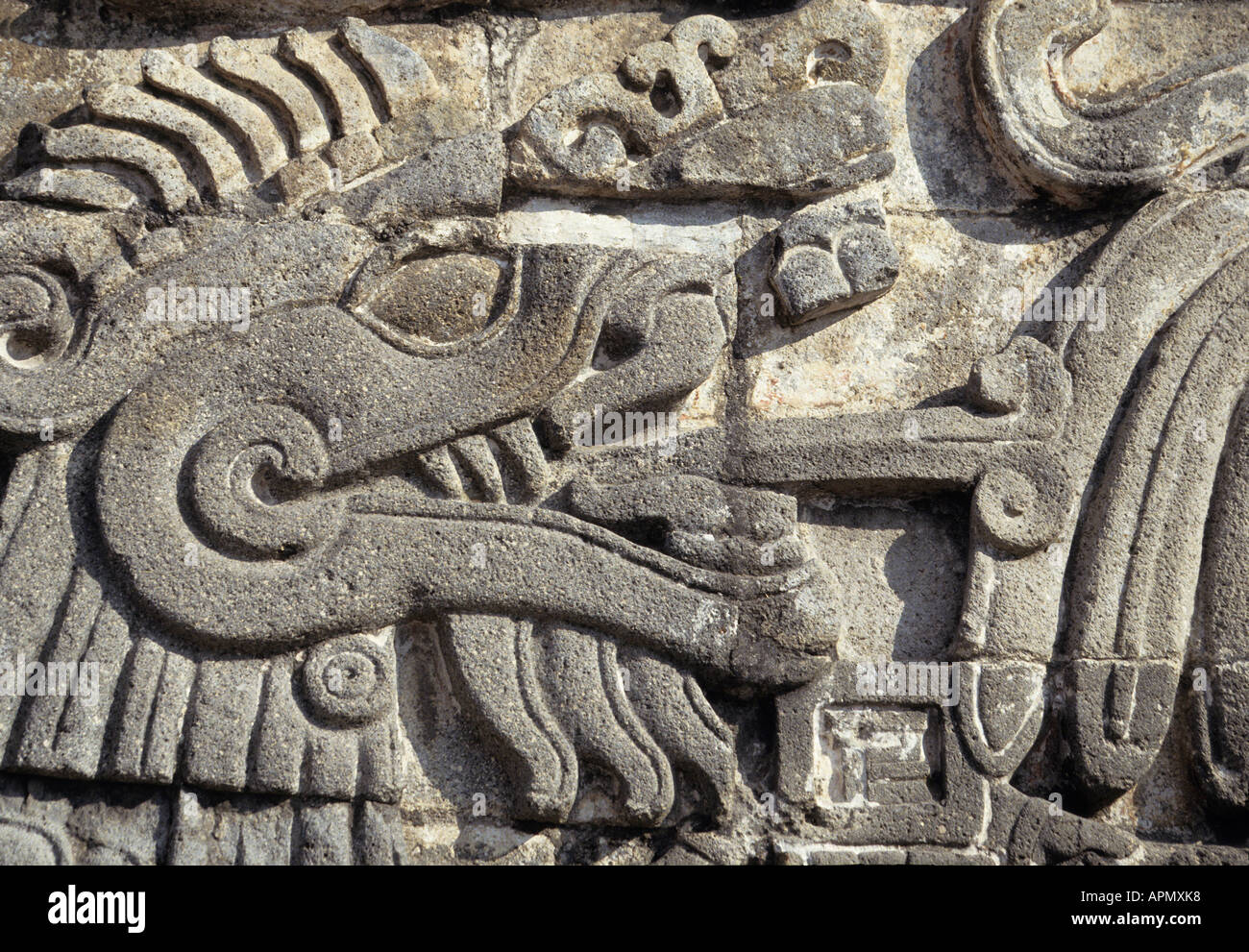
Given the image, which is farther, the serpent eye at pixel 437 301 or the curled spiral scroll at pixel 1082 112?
the curled spiral scroll at pixel 1082 112

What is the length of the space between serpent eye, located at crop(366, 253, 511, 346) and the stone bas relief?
0.04ft

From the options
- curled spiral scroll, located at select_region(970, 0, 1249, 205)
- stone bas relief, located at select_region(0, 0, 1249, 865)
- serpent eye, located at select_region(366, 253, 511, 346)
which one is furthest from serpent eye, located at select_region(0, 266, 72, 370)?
curled spiral scroll, located at select_region(970, 0, 1249, 205)

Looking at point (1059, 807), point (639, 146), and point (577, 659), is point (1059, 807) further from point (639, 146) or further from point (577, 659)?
point (639, 146)

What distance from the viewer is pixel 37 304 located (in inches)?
115

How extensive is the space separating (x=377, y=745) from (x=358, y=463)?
27.2 inches

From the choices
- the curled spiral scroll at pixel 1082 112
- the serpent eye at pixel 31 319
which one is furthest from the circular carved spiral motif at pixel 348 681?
the curled spiral scroll at pixel 1082 112

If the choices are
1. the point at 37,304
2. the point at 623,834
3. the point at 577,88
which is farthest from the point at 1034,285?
the point at 37,304

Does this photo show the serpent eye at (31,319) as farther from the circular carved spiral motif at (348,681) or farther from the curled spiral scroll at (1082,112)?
the curled spiral scroll at (1082,112)

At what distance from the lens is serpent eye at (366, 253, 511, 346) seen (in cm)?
308

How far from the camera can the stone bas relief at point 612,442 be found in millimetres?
2811

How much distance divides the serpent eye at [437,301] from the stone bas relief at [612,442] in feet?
0.04

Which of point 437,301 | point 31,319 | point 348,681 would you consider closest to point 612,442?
point 437,301

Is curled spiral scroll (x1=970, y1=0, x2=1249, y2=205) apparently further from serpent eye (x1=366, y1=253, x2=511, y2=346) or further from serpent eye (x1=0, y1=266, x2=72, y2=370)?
serpent eye (x1=0, y1=266, x2=72, y2=370)

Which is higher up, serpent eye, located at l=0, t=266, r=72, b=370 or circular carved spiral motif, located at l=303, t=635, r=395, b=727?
serpent eye, located at l=0, t=266, r=72, b=370
